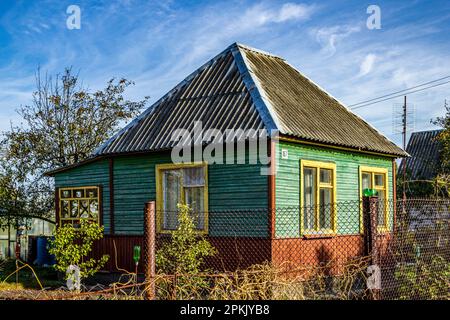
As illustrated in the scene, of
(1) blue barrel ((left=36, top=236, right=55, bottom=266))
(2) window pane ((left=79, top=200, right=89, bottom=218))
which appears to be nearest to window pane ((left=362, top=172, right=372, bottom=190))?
(2) window pane ((left=79, top=200, right=89, bottom=218))

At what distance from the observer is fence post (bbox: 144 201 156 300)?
7.36 metres

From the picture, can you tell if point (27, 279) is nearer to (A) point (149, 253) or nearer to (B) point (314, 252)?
(B) point (314, 252)

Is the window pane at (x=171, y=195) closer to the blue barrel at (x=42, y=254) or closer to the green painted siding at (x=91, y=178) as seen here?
the green painted siding at (x=91, y=178)

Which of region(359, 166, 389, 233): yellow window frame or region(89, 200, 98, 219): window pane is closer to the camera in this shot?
region(359, 166, 389, 233): yellow window frame

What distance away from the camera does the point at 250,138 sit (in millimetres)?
13570

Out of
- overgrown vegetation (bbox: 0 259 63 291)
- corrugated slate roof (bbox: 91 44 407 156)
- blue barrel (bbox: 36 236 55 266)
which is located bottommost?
overgrown vegetation (bbox: 0 259 63 291)

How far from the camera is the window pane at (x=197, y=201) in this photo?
47.9 feet

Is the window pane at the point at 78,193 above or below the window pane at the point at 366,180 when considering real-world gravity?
below

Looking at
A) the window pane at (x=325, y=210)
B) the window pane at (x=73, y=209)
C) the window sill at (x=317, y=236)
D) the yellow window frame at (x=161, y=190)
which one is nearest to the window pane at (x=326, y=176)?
the window pane at (x=325, y=210)

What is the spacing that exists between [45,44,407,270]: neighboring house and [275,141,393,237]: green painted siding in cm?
3

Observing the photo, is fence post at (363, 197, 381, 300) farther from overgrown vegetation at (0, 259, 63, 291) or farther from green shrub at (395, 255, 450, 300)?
overgrown vegetation at (0, 259, 63, 291)

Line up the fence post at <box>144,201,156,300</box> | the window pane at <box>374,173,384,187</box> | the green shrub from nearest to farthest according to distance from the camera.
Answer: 1. the fence post at <box>144,201,156,300</box>
2. the green shrub
3. the window pane at <box>374,173,384,187</box>

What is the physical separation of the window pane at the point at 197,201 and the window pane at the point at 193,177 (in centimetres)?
13

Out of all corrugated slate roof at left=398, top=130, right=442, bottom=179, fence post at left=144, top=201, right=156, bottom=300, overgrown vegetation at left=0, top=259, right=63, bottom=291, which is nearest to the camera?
fence post at left=144, top=201, right=156, bottom=300
